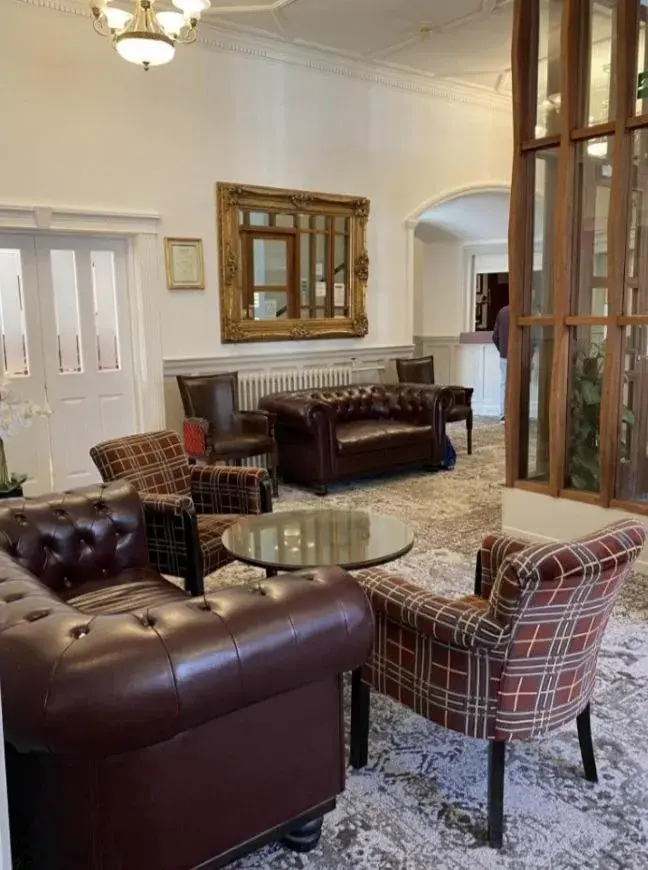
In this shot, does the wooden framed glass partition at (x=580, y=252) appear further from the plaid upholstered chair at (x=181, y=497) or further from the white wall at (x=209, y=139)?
the white wall at (x=209, y=139)

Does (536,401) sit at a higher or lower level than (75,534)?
higher

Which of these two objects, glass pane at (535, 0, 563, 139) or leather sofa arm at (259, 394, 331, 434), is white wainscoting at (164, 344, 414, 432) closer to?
leather sofa arm at (259, 394, 331, 434)

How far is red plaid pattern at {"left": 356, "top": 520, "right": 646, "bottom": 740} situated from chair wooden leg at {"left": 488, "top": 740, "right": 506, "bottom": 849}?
0.07m

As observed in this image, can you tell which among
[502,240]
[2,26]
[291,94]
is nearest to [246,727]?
[2,26]

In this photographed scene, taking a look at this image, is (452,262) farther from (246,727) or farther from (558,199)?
(246,727)

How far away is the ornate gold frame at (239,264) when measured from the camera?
6219 millimetres

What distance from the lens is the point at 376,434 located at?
608 cm

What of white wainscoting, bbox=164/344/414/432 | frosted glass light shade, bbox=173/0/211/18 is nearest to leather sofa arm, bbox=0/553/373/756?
frosted glass light shade, bbox=173/0/211/18

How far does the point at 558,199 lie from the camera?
13.7 feet

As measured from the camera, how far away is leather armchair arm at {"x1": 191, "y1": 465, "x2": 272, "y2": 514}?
12.1 feet

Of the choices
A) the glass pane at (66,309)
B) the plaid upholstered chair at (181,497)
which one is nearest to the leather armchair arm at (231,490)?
the plaid upholstered chair at (181,497)

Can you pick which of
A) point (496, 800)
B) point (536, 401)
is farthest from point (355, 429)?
point (496, 800)

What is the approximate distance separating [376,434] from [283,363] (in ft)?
4.19

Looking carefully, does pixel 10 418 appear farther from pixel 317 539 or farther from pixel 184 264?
pixel 184 264
